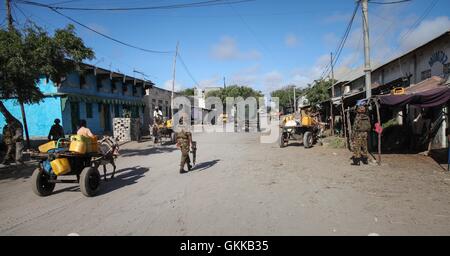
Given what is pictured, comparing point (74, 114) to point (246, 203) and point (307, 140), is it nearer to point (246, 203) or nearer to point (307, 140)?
point (307, 140)

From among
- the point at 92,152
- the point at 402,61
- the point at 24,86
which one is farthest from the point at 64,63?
the point at 402,61

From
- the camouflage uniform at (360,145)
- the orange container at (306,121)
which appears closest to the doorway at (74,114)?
the orange container at (306,121)

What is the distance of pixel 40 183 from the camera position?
24.2 ft

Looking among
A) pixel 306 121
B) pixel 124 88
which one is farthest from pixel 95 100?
pixel 306 121

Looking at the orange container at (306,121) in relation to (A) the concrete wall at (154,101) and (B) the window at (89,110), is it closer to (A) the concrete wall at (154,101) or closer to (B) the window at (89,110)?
(B) the window at (89,110)

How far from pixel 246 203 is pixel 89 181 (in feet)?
11.5

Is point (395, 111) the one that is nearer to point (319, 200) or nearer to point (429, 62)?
point (429, 62)

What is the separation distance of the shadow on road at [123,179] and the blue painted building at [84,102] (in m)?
9.14

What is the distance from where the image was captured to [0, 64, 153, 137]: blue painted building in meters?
20.9

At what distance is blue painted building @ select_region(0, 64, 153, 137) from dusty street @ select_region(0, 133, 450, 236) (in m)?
11.3

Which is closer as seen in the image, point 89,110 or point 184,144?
point 184,144

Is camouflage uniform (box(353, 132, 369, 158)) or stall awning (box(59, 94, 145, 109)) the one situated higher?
stall awning (box(59, 94, 145, 109))

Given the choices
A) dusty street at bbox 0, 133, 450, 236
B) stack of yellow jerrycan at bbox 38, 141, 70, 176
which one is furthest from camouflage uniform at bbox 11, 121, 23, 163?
stack of yellow jerrycan at bbox 38, 141, 70, 176

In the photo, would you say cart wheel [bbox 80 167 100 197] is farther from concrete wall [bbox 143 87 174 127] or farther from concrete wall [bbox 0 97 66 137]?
concrete wall [bbox 143 87 174 127]
